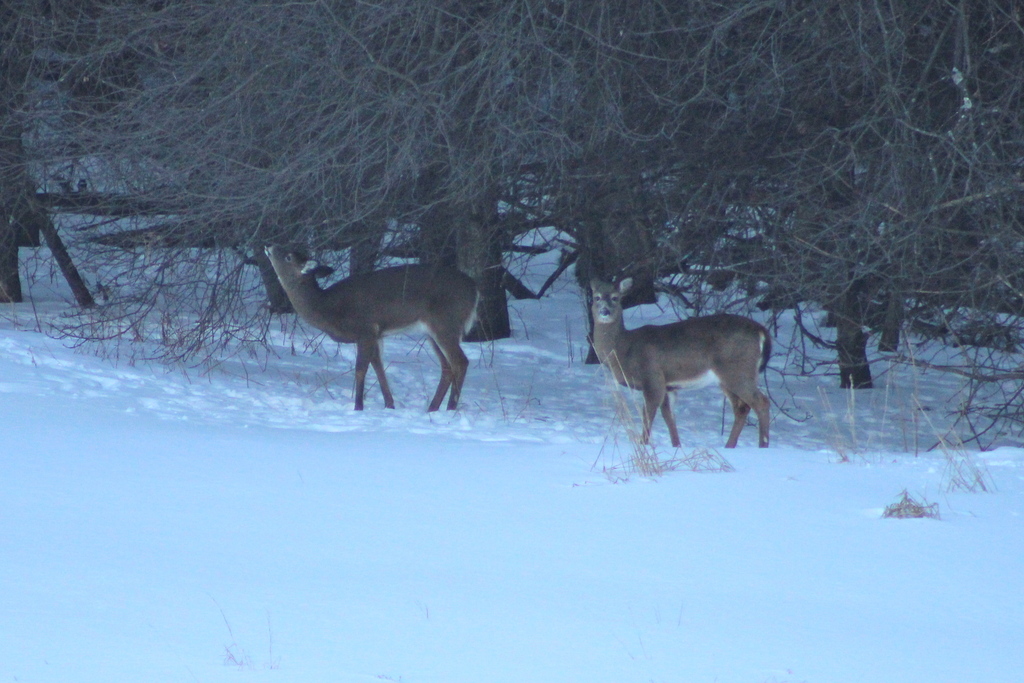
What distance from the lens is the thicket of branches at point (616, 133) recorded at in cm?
838

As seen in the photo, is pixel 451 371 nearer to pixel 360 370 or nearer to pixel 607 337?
pixel 360 370

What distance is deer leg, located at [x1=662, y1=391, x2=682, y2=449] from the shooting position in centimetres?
888

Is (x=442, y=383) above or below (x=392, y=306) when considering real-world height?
below

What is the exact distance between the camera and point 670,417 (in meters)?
9.17

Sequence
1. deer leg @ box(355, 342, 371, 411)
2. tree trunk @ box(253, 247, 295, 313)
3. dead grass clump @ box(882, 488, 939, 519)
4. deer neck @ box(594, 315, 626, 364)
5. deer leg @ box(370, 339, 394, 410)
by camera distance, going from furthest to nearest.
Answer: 1. tree trunk @ box(253, 247, 295, 313)
2. deer leg @ box(370, 339, 394, 410)
3. deer leg @ box(355, 342, 371, 411)
4. deer neck @ box(594, 315, 626, 364)
5. dead grass clump @ box(882, 488, 939, 519)

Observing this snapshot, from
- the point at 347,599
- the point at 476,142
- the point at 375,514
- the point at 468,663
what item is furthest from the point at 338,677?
the point at 476,142

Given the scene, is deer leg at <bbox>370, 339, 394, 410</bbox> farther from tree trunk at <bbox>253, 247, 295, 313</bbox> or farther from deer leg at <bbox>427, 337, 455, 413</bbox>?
tree trunk at <bbox>253, 247, 295, 313</bbox>

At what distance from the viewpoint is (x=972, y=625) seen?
400cm

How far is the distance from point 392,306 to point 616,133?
267cm

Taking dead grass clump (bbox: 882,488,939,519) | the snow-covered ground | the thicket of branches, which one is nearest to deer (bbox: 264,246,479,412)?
the thicket of branches

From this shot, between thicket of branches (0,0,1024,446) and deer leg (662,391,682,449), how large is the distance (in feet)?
3.63

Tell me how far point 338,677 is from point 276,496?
2273mm

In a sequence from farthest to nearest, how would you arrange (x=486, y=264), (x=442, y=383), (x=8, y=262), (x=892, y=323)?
(x=8, y=262)
(x=486, y=264)
(x=892, y=323)
(x=442, y=383)

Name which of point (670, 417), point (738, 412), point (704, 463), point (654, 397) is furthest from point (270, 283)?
point (704, 463)
